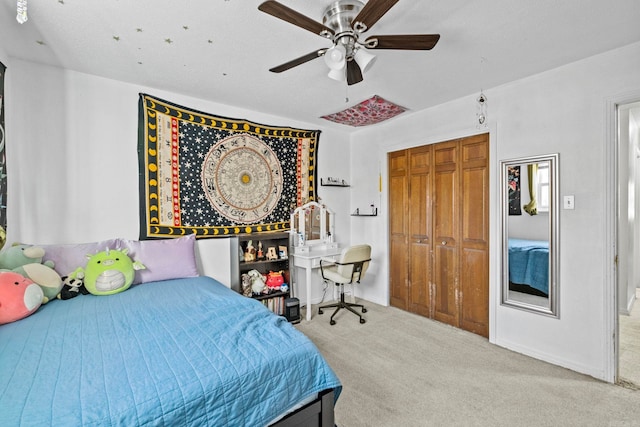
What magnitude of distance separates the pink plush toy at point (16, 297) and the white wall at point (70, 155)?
67 centimetres

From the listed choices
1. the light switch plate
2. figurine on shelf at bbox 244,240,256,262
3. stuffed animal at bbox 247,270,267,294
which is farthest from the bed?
figurine on shelf at bbox 244,240,256,262

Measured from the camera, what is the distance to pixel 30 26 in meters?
1.83

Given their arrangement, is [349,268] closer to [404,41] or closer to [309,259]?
[309,259]

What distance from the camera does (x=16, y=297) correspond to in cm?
166

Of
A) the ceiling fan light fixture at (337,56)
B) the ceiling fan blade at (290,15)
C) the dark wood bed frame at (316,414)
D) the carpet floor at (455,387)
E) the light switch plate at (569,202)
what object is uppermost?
the ceiling fan blade at (290,15)

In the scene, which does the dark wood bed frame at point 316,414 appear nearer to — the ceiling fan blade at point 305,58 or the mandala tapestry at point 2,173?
the ceiling fan blade at point 305,58

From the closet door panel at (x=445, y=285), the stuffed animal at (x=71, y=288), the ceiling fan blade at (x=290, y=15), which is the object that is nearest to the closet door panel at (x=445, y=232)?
the closet door panel at (x=445, y=285)

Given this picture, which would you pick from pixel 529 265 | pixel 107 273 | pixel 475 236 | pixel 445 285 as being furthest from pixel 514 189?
pixel 107 273

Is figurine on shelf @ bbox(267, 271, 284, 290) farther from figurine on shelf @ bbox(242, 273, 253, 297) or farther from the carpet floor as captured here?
the carpet floor

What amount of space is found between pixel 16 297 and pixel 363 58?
7.90 feet

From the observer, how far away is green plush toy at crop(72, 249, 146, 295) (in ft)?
6.97

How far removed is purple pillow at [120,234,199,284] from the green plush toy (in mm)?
171

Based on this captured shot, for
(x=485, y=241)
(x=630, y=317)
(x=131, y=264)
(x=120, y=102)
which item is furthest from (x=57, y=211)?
(x=630, y=317)

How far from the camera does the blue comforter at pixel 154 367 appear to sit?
0.96 meters
